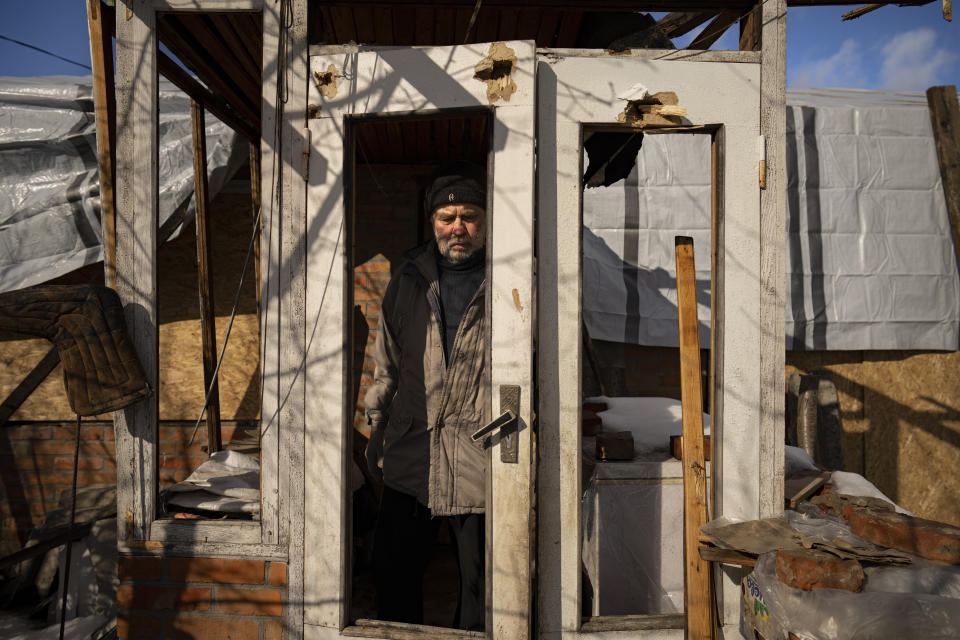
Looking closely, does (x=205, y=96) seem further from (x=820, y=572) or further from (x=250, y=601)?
(x=820, y=572)

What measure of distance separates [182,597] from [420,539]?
94cm

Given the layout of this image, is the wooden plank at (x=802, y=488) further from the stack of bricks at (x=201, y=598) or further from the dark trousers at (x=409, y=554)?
the stack of bricks at (x=201, y=598)

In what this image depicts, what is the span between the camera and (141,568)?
224 cm

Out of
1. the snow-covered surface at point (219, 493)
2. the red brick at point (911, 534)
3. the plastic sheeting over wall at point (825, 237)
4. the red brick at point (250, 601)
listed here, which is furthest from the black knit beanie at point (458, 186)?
the plastic sheeting over wall at point (825, 237)

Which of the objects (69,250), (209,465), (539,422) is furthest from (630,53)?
(69,250)

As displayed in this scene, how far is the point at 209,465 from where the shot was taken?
2.78 meters

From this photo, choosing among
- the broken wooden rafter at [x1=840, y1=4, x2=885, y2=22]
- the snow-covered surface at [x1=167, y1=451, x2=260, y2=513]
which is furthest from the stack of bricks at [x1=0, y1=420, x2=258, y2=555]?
the broken wooden rafter at [x1=840, y1=4, x2=885, y2=22]

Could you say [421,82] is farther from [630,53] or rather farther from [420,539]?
[420,539]

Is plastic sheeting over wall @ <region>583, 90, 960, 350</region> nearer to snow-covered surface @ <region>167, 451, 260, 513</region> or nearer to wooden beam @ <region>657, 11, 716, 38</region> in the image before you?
wooden beam @ <region>657, 11, 716, 38</region>

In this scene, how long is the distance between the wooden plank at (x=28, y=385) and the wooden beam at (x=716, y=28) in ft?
14.8

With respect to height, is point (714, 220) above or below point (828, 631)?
above

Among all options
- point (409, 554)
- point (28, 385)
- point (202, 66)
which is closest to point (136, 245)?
point (202, 66)

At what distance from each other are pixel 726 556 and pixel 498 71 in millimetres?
1868

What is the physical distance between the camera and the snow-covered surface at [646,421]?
2842 mm
